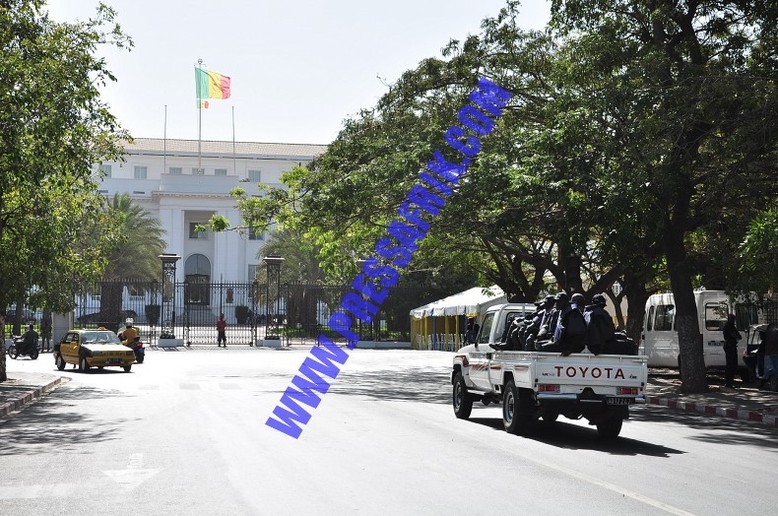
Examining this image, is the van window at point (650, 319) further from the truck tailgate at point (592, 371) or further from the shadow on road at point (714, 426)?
the truck tailgate at point (592, 371)

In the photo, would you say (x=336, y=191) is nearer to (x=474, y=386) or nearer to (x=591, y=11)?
(x=591, y=11)

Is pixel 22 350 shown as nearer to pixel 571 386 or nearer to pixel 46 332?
pixel 46 332

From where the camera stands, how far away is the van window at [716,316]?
27.6 metres

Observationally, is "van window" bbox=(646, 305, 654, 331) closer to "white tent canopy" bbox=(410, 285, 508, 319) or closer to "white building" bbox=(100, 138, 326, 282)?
"white tent canopy" bbox=(410, 285, 508, 319)

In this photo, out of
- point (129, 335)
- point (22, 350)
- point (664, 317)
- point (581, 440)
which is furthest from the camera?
point (22, 350)

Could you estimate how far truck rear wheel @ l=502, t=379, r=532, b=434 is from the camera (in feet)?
46.3

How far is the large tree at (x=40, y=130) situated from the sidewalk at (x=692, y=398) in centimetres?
180

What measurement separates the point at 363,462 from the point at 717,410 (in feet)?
34.7

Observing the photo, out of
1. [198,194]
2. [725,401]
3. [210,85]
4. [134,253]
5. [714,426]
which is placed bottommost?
[714,426]

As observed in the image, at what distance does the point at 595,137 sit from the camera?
20.2 m

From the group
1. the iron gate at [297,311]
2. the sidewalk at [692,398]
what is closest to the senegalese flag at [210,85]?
the iron gate at [297,311]

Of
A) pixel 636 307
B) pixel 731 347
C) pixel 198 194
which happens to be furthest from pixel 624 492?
pixel 198 194

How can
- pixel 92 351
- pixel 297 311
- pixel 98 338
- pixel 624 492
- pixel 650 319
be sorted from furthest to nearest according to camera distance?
pixel 297 311 → pixel 98 338 → pixel 92 351 → pixel 650 319 → pixel 624 492

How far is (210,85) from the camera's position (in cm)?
8100
